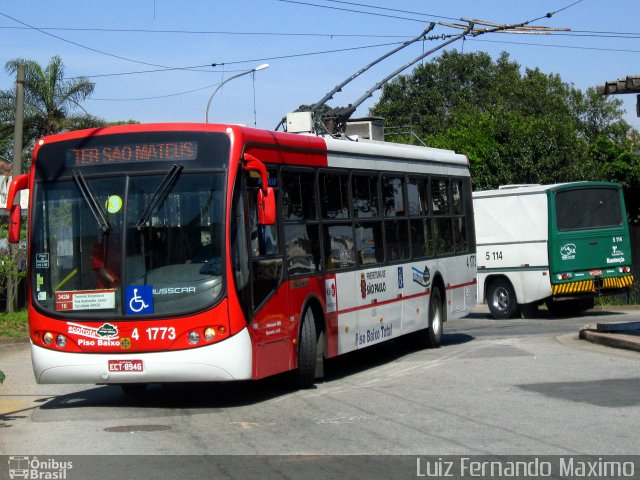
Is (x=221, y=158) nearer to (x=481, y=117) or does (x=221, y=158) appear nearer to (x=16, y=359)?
(x=16, y=359)

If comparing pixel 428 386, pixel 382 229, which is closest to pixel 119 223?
pixel 428 386

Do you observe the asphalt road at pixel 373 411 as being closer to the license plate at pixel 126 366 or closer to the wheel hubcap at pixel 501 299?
the license plate at pixel 126 366

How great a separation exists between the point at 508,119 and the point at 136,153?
126 feet

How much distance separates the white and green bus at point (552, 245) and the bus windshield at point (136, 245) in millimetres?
15680

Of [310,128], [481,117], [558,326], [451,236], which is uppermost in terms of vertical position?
[481,117]

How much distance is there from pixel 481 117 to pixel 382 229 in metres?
36.0

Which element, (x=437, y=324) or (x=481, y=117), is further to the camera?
(x=481, y=117)

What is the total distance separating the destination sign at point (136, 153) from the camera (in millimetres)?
11695

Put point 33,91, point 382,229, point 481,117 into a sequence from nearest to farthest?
1. point 382,229
2. point 33,91
3. point 481,117

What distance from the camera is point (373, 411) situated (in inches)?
437

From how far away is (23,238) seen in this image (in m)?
24.9

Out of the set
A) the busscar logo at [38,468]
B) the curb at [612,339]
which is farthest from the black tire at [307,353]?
the curb at [612,339]

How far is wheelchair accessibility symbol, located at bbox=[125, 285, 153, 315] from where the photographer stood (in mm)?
11398

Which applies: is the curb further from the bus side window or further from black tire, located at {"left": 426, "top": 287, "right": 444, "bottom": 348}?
the bus side window
